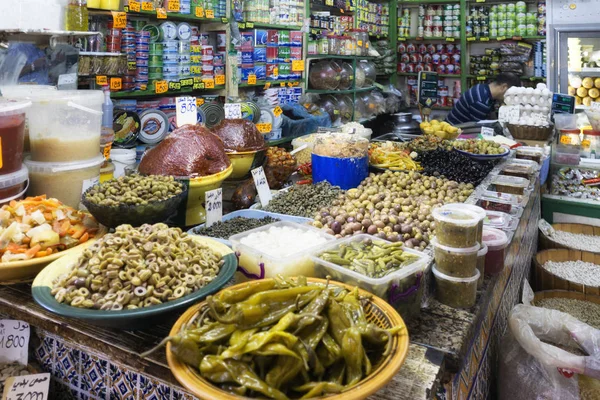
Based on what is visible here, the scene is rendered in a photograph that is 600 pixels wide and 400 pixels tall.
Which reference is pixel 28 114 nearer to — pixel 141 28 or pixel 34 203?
pixel 34 203

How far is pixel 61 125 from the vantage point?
1.85 metres

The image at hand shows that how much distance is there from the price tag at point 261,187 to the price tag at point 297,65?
11.0 feet

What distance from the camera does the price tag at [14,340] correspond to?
5.33 feet

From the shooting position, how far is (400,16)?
25.4ft

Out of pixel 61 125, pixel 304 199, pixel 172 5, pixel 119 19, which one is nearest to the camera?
pixel 61 125

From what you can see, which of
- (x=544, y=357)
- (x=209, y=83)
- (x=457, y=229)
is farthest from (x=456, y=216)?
(x=209, y=83)

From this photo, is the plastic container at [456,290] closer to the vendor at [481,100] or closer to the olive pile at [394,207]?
the olive pile at [394,207]

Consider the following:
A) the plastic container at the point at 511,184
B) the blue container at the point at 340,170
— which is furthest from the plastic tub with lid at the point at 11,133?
the plastic container at the point at 511,184

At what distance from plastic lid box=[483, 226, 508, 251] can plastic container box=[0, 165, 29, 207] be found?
1.63 metres

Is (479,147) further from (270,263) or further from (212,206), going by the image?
(270,263)

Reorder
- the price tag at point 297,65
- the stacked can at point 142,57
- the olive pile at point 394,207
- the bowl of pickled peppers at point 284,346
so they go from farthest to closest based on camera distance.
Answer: the price tag at point 297,65 < the stacked can at point 142,57 < the olive pile at point 394,207 < the bowl of pickled peppers at point 284,346

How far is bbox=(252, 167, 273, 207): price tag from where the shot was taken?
7.47 ft

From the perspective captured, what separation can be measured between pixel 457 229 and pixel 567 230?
263 centimetres

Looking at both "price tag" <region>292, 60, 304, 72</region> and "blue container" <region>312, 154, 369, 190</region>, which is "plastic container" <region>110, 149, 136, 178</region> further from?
"price tag" <region>292, 60, 304, 72</region>
